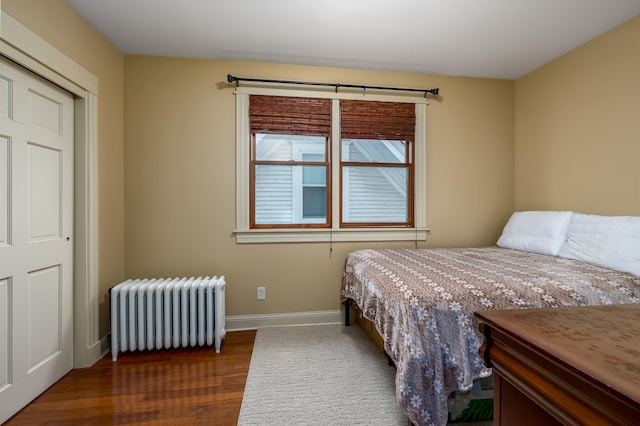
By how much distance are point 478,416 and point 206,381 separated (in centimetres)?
165

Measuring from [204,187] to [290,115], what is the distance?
1072 millimetres

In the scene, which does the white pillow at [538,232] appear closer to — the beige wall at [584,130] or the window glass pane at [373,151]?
the beige wall at [584,130]

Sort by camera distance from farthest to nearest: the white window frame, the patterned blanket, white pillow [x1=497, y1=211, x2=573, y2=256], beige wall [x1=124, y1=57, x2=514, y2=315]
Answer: the white window frame
beige wall [x1=124, y1=57, x2=514, y2=315]
white pillow [x1=497, y1=211, x2=573, y2=256]
the patterned blanket

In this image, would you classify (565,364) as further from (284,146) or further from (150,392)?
(284,146)

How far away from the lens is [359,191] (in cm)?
295

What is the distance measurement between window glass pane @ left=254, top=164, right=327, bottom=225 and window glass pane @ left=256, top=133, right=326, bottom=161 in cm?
10

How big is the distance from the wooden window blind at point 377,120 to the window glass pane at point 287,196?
51cm

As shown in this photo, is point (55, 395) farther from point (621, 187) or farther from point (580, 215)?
point (621, 187)

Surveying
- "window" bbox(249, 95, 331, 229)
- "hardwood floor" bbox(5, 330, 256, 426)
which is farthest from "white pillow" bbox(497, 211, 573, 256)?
"hardwood floor" bbox(5, 330, 256, 426)

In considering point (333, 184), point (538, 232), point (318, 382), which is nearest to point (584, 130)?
point (538, 232)

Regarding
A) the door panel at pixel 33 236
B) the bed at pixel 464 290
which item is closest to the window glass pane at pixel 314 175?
the bed at pixel 464 290

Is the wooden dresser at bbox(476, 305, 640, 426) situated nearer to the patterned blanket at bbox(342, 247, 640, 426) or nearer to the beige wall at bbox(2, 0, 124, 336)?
the patterned blanket at bbox(342, 247, 640, 426)

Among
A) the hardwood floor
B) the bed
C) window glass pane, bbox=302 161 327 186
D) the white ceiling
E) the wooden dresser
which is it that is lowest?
the hardwood floor

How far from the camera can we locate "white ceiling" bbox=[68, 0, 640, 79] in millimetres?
1959
